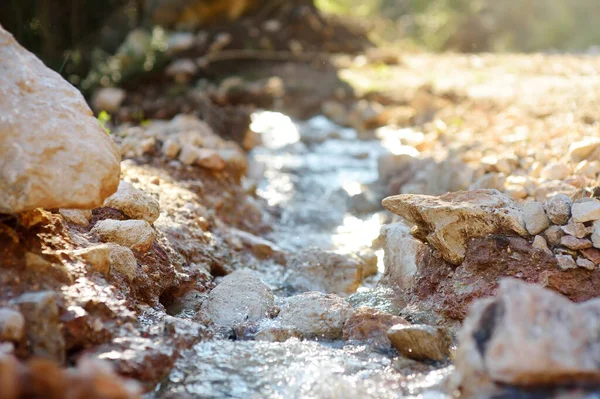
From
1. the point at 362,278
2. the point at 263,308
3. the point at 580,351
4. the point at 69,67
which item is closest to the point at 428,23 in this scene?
the point at 69,67

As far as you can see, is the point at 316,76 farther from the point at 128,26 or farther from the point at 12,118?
the point at 12,118

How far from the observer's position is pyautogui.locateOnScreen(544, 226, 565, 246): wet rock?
9.86 feet

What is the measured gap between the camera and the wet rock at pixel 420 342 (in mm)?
2604

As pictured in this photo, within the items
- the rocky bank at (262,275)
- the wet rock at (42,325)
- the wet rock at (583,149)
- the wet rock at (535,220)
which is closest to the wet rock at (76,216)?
the rocky bank at (262,275)

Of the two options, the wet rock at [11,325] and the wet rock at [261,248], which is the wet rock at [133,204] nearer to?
the wet rock at [261,248]

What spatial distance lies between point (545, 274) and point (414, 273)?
67 centimetres

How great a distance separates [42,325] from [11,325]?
0.12 metres

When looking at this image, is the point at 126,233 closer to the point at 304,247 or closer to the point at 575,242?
the point at 304,247

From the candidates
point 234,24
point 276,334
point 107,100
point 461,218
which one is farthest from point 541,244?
point 234,24

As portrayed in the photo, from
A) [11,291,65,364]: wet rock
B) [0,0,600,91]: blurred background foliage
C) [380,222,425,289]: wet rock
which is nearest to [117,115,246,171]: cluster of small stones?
[0,0,600,91]: blurred background foliage

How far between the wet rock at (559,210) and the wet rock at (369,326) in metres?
0.79

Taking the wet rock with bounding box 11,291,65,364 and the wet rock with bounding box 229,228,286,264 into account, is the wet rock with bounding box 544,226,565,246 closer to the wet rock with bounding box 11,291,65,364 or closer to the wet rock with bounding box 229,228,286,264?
the wet rock with bounding box 229,228,286,264

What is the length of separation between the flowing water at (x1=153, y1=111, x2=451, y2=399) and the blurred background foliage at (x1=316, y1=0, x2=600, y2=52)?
21.7 ft

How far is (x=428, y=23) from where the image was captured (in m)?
14.7
